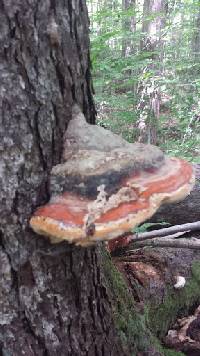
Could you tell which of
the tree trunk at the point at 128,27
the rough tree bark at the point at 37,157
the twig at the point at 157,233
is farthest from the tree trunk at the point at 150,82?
the rough tree bark at the point at 37,157

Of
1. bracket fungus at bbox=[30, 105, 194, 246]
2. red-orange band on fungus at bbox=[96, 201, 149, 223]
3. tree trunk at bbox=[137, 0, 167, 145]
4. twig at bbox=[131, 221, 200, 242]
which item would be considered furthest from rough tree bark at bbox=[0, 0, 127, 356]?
tree trunk at bbox=[137, 0, 167, 145]

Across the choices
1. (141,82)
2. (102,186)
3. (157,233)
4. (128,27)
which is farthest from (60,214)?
(128,27)

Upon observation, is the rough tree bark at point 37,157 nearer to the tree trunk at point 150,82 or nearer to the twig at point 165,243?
the twig at point 165,243

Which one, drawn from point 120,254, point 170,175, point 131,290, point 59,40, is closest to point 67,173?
point 170,175

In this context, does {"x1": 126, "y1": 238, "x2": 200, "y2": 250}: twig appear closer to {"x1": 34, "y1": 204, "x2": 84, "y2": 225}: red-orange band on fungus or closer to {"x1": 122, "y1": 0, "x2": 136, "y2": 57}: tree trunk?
{"x1": 34, "y1": 204, "x2": 84, "y2": 225}: red-orange band on fungus

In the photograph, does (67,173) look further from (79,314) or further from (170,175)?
(79,314)

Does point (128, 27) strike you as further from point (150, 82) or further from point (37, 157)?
point (37, 157)
